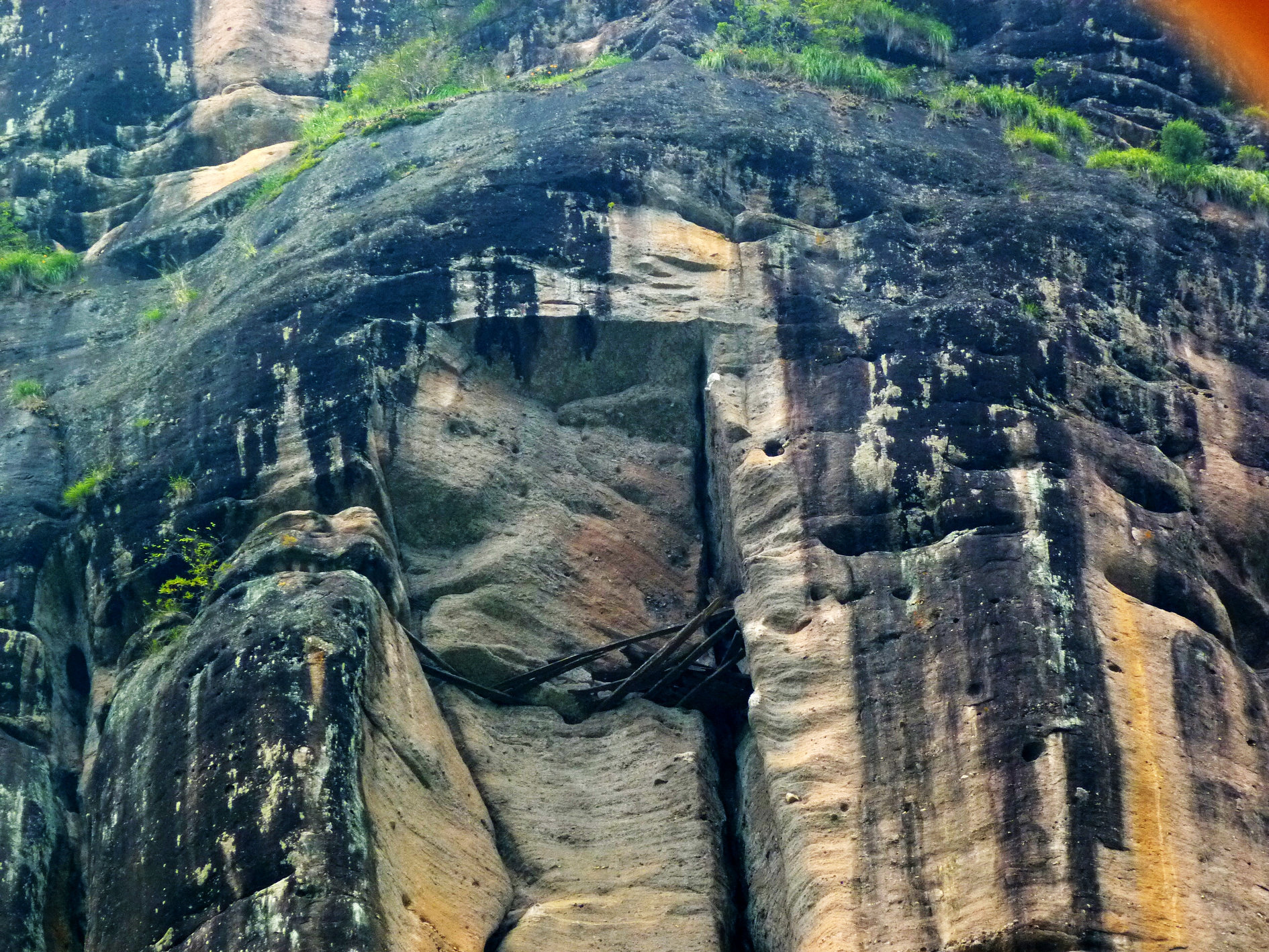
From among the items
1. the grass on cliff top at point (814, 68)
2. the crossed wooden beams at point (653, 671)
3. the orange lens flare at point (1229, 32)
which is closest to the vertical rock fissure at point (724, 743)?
the crossed wooden beams at point (653, 671)

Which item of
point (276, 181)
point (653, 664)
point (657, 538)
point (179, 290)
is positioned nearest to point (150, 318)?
point (179, 290)

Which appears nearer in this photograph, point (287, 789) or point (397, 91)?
point (287, 789)

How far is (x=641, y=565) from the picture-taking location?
64.0 ft

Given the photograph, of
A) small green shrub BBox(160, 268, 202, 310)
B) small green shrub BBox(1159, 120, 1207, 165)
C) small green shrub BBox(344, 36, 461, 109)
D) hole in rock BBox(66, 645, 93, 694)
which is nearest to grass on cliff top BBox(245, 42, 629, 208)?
small green shrub BBox(344, 36, 461, 109)

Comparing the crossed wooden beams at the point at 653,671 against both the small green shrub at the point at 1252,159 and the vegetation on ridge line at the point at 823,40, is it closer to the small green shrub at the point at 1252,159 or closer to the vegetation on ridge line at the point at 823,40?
the vegetation on ridge line at the point at 823,40

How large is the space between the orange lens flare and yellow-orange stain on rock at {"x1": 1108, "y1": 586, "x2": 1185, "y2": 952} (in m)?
11.3

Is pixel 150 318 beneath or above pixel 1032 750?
above

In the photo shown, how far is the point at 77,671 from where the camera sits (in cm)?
1864

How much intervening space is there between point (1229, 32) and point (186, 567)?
51.9ft

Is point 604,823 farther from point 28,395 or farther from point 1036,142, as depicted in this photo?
point 1036,142

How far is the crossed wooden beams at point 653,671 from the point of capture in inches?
712

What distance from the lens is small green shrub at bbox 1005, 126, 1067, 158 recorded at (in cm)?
2311

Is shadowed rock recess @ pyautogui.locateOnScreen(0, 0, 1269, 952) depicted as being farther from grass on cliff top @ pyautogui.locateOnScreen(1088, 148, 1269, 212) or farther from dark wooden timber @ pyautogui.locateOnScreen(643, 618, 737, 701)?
grass on cliff top @ pyautogui.locateOnScreen(1088, 148, 1269, 212)

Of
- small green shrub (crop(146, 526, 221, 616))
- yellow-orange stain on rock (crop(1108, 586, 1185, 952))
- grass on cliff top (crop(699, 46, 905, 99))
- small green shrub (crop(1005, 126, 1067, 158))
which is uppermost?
grass on cliff top (crop(699, 46, 905, 99))
